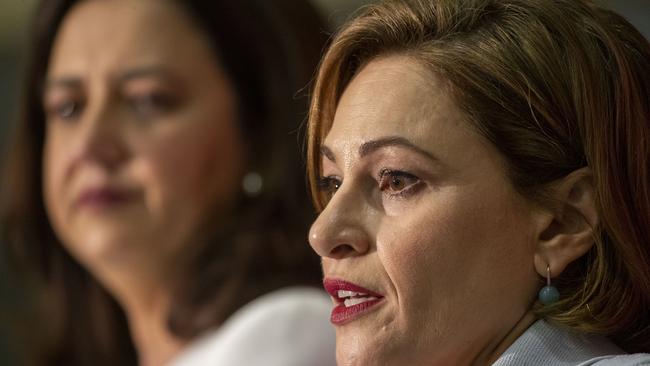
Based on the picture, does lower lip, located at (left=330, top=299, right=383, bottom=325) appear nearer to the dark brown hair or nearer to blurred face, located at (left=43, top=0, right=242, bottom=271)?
the dark brown hair

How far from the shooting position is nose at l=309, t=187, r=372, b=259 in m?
1.83

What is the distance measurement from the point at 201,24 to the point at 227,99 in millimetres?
183

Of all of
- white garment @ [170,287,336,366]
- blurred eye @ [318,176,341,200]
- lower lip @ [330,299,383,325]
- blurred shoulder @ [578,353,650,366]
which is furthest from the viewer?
white garment @ [170,287,336,366]

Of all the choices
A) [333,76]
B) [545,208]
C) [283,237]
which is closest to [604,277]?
[545,208]

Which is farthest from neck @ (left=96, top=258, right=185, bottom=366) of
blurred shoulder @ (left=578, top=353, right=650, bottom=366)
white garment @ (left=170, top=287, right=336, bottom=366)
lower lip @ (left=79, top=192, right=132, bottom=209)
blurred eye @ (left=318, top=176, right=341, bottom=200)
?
blurred shoulder @ (left=578, top=353, right=650, bottom=366)

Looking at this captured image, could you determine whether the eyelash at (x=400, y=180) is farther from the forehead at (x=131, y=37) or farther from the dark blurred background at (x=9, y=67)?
the dark blurred background at (x=9, y=67)

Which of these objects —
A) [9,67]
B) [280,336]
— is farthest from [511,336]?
[9,67]

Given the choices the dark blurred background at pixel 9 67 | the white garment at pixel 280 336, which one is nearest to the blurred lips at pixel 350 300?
the white garment at pixel 280 336

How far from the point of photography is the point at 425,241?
179cm

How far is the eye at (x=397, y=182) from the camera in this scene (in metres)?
1.83

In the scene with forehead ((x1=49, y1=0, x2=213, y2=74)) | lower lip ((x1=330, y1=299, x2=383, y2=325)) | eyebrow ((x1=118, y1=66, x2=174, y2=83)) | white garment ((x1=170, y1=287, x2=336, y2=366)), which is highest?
lower lip ((x1=330, y1=299, x2=383, y2=325))

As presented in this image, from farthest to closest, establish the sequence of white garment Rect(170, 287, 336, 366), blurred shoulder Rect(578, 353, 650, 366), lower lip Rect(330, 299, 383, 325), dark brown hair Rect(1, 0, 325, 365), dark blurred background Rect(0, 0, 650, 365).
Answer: dark blurred background Rect(0, 0, 650, 365) < dark brown hair Rect(1, 0, 325, 365) < white garment Rect(170, 287, 336, 366) < lower lip Rect(330, 299, 383, 325) < blurred shoulder Rect(578, 353, 650, 366)

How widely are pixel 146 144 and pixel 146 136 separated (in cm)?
2

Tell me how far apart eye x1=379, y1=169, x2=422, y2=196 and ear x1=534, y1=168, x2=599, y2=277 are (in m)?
0.18
